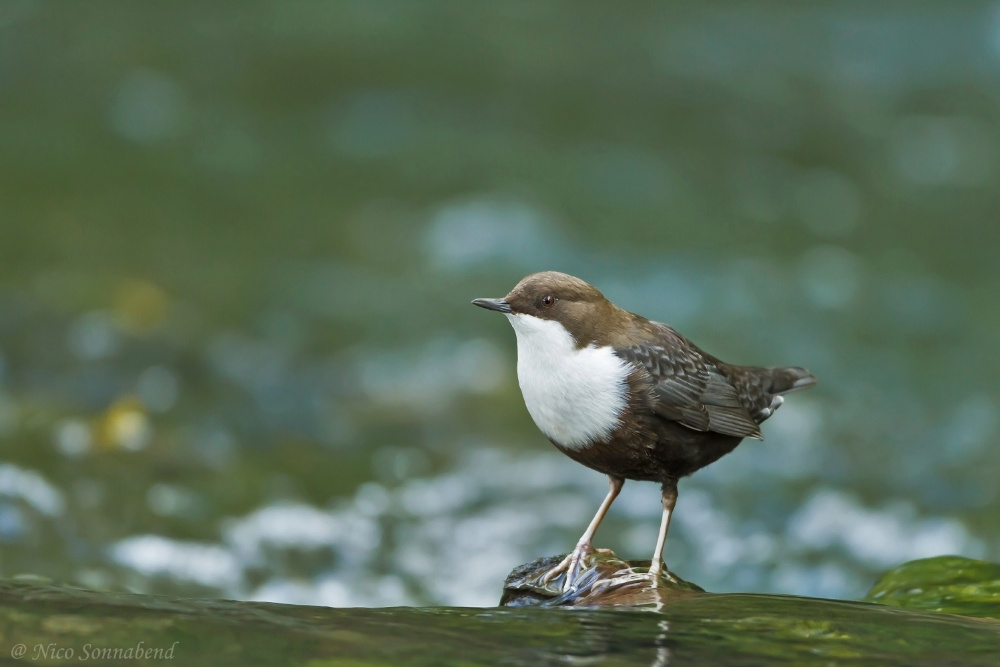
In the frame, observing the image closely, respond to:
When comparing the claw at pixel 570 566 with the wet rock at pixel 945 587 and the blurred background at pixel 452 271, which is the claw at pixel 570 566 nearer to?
the wet rock at pixel 945 587

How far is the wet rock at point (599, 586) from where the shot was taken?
3912 millimetres

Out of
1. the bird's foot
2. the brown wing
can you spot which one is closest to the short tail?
the brown wing

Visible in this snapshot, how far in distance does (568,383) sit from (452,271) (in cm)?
615

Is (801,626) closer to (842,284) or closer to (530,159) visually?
(842,284)

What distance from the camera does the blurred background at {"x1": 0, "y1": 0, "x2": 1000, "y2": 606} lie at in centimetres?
709

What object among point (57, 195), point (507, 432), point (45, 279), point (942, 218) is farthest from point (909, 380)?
point (57, 195)

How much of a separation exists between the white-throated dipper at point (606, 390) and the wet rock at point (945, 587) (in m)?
0.90

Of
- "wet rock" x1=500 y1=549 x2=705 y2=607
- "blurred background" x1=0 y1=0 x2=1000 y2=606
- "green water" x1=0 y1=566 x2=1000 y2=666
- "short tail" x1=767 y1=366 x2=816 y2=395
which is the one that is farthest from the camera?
"blurred background" x1=0 y1=0 x2=1000 y2=606

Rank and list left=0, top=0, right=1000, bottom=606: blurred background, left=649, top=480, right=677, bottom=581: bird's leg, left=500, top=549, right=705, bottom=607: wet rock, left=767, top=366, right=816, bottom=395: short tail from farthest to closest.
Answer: left=0, top=0, right=1000, bottom=606: blurred background → left=767, top=366, right=816, bottom=395: short tail → left=649, top=480, right=677, bottom=581: bird's leg → left=500, top=549, right=705, bottom=607: wet rock

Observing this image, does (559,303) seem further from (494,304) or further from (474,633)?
(474,633)

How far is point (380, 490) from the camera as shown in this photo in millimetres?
7484

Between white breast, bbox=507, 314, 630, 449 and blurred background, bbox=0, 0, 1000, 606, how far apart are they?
2.83 meters

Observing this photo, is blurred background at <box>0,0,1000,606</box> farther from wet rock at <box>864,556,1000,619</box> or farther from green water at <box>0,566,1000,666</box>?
green water at <box>0,566,1000,666</box>

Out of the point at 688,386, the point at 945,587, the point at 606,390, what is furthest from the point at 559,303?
the point at 945,587
